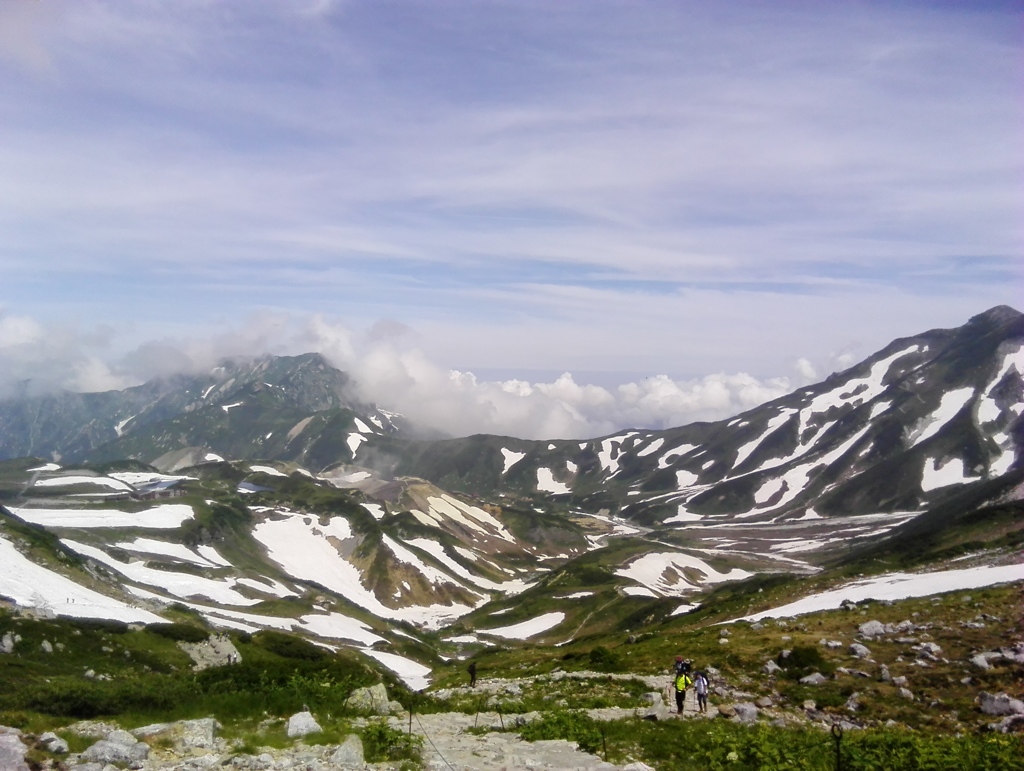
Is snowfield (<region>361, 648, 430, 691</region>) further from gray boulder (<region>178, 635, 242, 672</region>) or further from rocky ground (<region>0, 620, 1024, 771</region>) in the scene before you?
rocky ground (<region>0, 620, 1024, 771</region>)

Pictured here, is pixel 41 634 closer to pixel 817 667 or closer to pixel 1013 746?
pixel 817 667

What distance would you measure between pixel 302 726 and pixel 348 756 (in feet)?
9.00

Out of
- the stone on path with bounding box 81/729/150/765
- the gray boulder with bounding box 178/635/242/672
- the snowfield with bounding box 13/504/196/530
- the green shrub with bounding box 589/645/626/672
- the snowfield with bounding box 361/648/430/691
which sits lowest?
the snowfield with bounding box 361/648/430/691

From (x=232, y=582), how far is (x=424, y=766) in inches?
4865

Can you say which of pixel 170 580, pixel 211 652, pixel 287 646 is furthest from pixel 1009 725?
pixel 170 580

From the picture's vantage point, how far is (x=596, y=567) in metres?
185

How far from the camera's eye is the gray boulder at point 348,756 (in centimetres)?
1605

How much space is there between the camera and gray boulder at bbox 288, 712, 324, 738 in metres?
18.2

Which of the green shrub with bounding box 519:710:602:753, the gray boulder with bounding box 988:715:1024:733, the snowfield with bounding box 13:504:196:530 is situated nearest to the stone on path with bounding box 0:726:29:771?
the green shrub with bounding box 519:710:602:753

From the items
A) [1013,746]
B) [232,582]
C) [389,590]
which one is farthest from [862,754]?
[389,590]

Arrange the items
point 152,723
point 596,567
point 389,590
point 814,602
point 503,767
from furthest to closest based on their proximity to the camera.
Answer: point 596,567
point 389,590
point 814,602
point 152,723
point 503,767

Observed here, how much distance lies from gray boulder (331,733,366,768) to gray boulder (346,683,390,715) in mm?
6985

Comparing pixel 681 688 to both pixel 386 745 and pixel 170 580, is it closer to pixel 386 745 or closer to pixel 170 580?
pixel 386 745

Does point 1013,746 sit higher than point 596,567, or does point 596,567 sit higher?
point 1013,746
